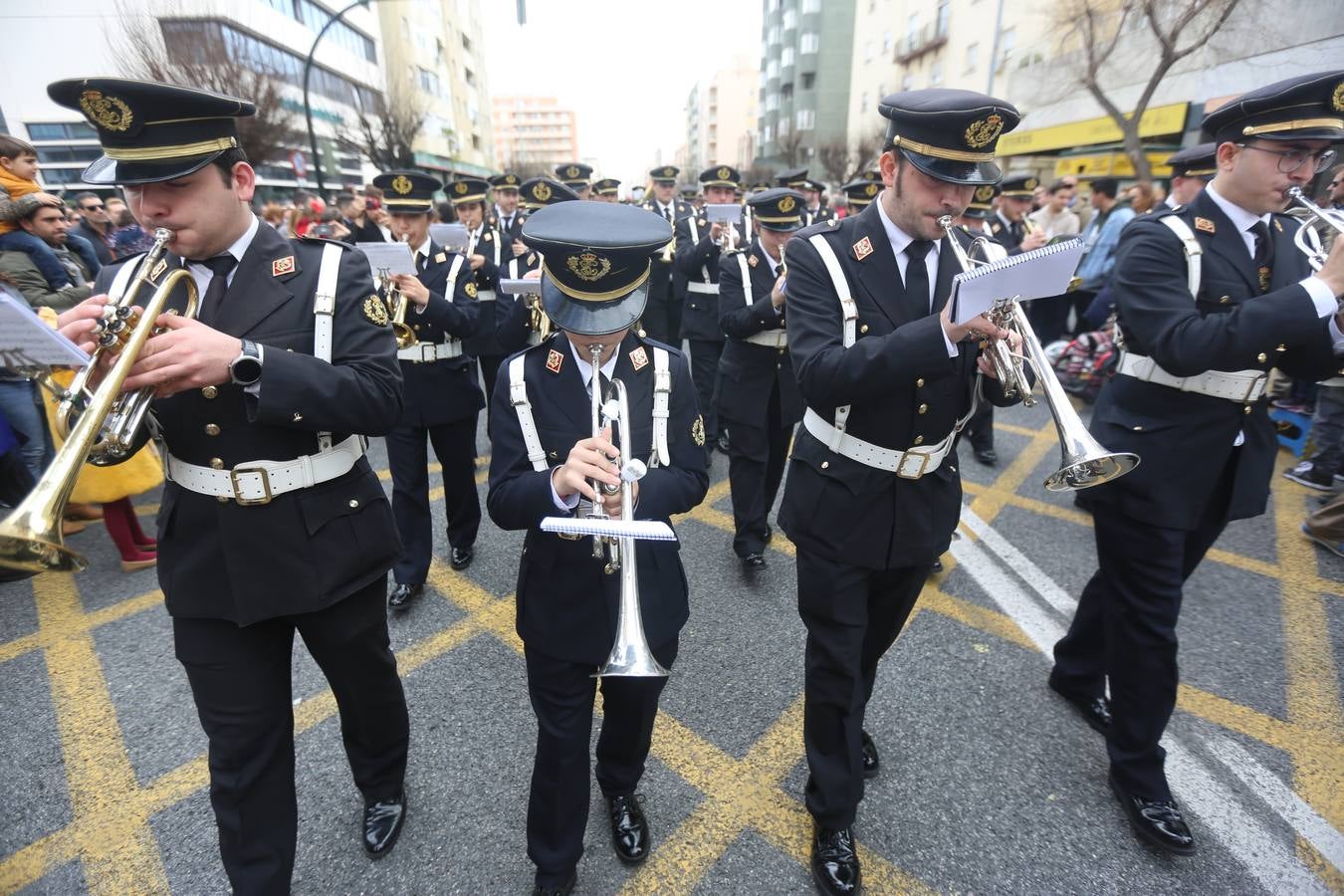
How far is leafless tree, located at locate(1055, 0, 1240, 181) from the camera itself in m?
15.4

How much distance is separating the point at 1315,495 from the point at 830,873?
6.07 m

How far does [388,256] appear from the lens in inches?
141

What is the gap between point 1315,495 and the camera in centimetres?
562

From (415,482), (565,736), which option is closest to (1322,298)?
(565,736)

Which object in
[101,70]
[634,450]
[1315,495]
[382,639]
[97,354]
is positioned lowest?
[1315,495]

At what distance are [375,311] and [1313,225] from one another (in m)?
3.69

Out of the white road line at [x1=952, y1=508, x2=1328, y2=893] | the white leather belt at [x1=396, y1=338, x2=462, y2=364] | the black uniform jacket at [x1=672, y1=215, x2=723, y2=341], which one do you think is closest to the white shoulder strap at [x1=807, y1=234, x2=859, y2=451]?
the white road line at [x1=952, y1=508, x2=1328, y2=893]

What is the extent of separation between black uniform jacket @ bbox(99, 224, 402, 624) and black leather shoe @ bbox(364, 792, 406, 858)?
104cm

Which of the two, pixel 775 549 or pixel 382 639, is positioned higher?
pixel 382 639

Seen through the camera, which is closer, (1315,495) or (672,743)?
(672,743)

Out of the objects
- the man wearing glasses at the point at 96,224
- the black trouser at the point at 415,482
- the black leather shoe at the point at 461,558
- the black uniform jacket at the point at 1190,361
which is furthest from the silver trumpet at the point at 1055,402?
the man wearing glasses at the point at 96,224

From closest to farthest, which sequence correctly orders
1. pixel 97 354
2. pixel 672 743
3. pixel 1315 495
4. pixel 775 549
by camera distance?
1. pixel 97 354
2. pixel 672 743
3. pixel 775 549
4. pixel 1315 495

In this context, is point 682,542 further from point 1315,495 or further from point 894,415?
point 1315,495

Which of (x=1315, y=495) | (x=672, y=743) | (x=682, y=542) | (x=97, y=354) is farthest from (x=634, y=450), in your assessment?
(x=1315, y=495)
